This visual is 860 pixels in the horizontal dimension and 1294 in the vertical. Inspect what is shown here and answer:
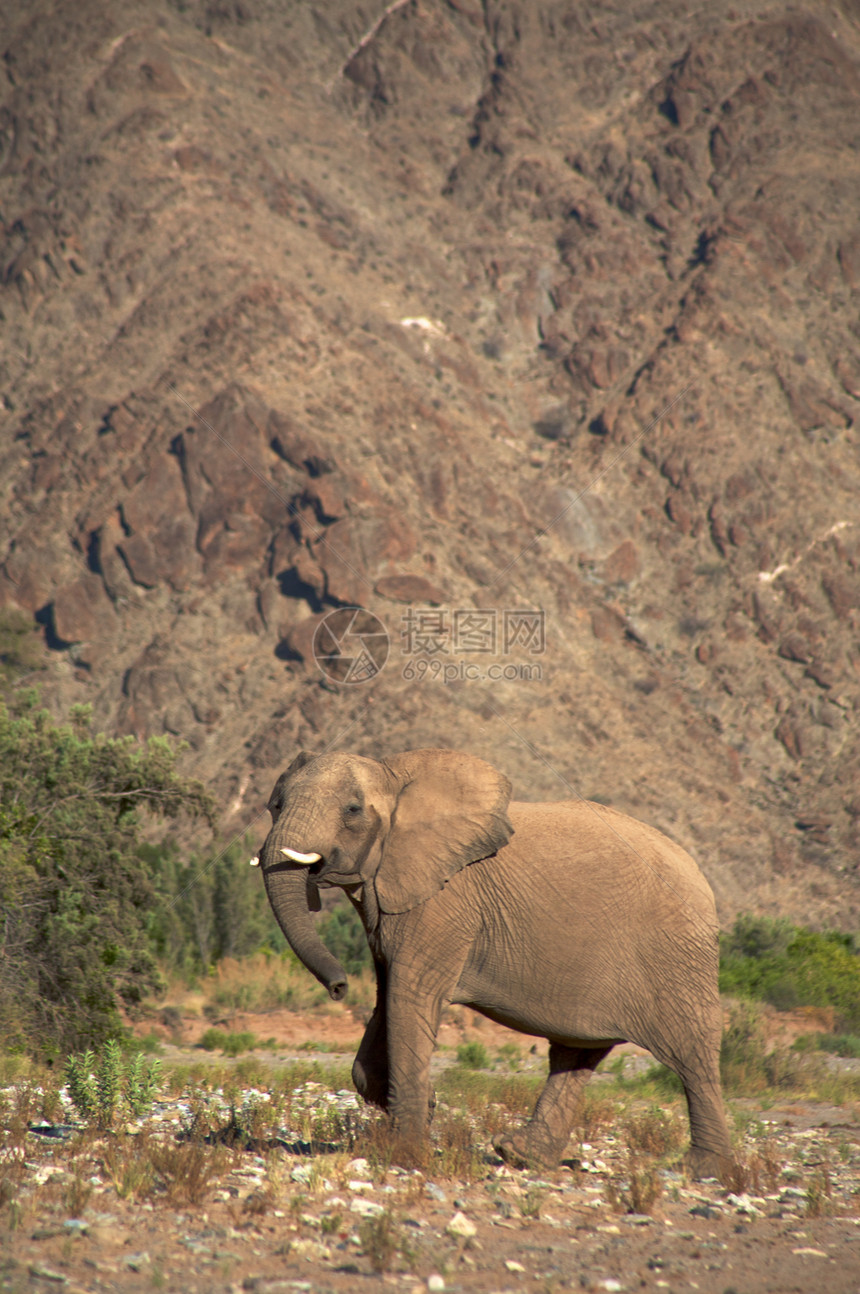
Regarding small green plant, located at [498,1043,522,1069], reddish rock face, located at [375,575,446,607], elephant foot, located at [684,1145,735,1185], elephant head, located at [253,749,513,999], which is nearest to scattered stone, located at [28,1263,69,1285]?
elephant head, located at [253,749,513,999]

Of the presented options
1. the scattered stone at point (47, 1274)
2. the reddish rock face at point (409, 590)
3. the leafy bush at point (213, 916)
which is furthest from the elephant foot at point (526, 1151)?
the reddish rock face at point (409, 590)

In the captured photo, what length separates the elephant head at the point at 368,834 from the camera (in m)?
7.96

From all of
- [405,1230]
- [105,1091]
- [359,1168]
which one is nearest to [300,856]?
[359,1168]

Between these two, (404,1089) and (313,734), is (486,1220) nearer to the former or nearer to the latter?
(404,1089)

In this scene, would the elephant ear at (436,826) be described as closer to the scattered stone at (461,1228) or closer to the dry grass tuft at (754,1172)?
the scattered stone at (461,1228)

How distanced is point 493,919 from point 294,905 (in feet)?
5.15

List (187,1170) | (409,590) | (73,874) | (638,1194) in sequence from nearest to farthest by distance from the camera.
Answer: (187,1170)
(638,1194)
(73,874)
(409,590)

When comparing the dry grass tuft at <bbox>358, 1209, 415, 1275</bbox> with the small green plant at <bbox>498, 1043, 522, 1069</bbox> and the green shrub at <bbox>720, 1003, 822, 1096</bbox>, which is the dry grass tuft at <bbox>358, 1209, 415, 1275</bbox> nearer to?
the green shrub at <bbox>720, 1003, 822, 1096</bbox>

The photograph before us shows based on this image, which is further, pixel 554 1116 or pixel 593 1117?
pixel 593 1117

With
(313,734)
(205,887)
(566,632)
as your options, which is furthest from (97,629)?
(205,887)

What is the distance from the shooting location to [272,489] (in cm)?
6838

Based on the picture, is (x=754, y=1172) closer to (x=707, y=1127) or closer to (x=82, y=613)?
(x=707, y=1127)

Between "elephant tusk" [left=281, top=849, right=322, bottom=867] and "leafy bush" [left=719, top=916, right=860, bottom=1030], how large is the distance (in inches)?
556

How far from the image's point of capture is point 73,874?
605 inches
